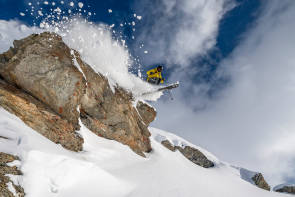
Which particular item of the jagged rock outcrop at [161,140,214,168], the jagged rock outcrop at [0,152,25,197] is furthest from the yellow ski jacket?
→ the jagged rock outcrop at [161,140,214,168]

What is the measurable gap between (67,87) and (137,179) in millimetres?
5445

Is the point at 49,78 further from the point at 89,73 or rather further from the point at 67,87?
the point at 89,73

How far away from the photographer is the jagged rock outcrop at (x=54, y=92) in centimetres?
653

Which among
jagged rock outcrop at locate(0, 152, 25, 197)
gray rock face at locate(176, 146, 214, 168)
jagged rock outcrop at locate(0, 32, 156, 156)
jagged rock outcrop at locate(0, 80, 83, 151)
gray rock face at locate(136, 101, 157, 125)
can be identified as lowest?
jagged rock outcrop at locate(0, 152, 25, 197)

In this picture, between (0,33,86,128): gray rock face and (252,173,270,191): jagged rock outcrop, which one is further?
(252,173,270,191): jagged rock outcrop

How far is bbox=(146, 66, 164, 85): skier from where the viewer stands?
13.5 meters

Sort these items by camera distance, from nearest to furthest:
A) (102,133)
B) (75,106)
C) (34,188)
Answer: (34,188), (75,106), (102,133)

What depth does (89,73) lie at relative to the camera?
1035 centimetres

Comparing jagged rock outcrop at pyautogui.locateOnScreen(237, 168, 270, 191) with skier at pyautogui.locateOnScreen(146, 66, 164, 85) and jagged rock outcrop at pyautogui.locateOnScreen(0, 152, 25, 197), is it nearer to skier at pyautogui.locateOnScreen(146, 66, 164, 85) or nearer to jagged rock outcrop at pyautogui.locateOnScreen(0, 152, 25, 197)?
skier at pyautogui.locateOnScreen(146, 66, 164, 85)

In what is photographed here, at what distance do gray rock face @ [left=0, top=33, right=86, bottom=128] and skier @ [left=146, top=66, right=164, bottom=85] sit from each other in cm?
619

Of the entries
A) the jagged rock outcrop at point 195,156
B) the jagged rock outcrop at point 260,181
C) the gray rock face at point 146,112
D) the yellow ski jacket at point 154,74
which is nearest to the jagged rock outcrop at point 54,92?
the yellow ski jacket at point 154,74

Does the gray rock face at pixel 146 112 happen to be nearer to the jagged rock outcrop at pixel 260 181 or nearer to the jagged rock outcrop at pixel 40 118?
the jagged rock outcrop at pixel 40 118

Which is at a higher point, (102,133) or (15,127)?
(102,133)

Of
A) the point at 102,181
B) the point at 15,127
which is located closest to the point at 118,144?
the point at 102,181
